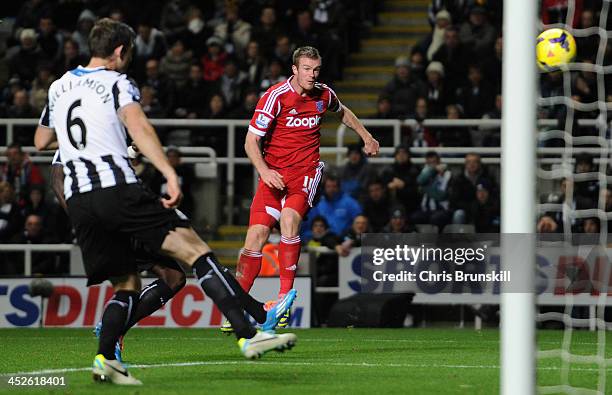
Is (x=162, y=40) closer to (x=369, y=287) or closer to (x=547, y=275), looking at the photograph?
(x=369, y=287)

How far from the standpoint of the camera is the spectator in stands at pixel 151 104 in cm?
1827

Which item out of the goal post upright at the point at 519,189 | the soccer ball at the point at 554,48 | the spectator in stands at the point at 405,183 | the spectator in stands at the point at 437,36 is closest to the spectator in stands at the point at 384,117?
the spectator in stands at the point at 405,183

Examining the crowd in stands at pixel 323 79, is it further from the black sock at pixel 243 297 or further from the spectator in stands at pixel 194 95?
the black sock at pixel 243 297

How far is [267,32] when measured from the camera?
1973cm

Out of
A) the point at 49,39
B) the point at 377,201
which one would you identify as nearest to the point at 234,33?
the point at 49,39

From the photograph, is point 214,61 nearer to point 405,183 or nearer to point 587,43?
point 405,183

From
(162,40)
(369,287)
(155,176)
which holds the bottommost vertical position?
(369,287)

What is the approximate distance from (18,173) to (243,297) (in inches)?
406

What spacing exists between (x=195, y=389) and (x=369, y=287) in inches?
324

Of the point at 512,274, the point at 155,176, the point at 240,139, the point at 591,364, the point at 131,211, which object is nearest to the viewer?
the point at 512,274

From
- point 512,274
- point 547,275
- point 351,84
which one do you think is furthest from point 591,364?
point 351,84

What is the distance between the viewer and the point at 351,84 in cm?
2028

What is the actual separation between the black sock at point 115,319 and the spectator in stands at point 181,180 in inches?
342

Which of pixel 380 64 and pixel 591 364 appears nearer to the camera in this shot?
pixel 591 364
